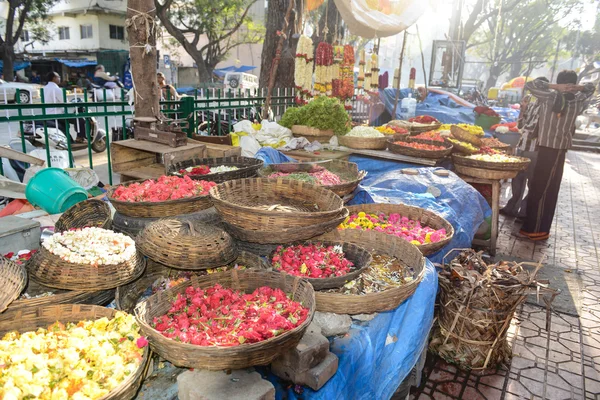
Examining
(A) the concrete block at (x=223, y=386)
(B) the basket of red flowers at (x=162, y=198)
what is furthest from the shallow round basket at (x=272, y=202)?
(A) the concrete block at (x=223, y=386)

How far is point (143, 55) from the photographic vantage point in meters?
3.98

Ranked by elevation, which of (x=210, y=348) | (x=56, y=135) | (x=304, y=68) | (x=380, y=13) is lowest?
(x=210, y=348)

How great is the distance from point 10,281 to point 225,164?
242 centimetres

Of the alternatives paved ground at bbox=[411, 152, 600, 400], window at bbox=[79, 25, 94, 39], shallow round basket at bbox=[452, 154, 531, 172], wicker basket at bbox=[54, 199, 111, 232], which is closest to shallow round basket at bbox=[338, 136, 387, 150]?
shallow round basket at bbox=[452, 154, 531, 172]

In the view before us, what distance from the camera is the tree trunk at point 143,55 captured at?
3846 mm

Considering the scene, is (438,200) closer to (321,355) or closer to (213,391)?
(321,355)

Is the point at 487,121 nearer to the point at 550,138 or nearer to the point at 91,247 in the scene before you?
the point at 550,138

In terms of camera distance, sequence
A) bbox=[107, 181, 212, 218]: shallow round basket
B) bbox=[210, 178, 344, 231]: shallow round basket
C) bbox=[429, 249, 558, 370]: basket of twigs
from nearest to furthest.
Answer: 1. bbox=[210, 178, 344, 231]: shallow round basket
2. bbox=[107, 181, 212, 218]: shallow round basket
3. bbox=[429, 249, 558, 370]: basket of twigs

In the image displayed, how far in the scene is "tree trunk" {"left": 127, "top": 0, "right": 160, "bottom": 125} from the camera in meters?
3.85

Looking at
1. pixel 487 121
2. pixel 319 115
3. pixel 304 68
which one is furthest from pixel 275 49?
pixel 487 121

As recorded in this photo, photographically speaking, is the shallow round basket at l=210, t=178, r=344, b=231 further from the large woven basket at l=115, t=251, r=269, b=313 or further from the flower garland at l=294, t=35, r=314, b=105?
the flower garland at l=294, t=35, r=314, b=105

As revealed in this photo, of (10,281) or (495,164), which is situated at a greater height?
(495,164)

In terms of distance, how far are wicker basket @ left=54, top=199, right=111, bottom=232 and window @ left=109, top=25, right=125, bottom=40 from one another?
3434 centimetres

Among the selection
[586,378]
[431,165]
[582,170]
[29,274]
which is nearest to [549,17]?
[582,170]
